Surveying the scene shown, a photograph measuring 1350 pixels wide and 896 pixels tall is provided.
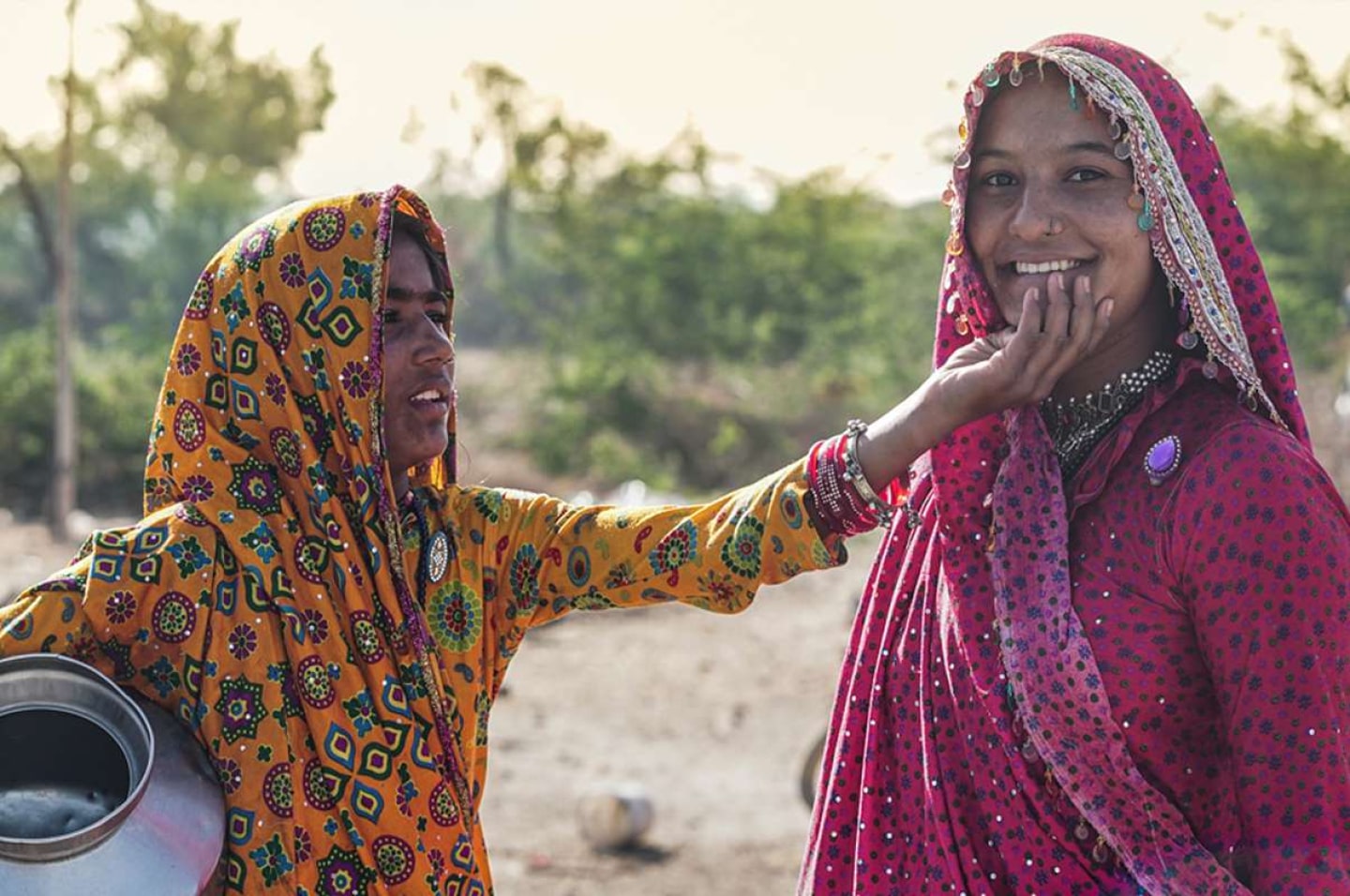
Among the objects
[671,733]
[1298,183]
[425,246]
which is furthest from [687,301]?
[425,246]

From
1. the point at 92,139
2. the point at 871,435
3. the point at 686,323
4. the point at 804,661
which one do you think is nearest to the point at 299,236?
the point at 871,435

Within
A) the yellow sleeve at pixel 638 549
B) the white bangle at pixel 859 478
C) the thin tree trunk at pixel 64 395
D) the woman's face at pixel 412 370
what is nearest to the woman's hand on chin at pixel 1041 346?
the white bangle at pixel 859 478

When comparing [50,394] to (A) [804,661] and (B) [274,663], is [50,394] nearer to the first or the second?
(A) [804,661]

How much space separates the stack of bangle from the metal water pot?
1.00 m

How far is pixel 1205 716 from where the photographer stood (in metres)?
2.12

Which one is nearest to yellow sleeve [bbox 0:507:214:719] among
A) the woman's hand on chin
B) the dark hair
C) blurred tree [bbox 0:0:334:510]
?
the dark hair

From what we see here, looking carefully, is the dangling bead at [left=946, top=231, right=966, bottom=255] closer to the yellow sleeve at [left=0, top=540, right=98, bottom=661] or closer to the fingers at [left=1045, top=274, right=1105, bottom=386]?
the fingers at [left=1045, top=274, right=1105, bottom=386]

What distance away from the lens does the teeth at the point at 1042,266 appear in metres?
2.22

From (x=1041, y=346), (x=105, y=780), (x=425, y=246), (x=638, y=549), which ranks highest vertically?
(x=425, y=246)

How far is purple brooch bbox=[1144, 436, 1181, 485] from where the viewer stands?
2.12 metres

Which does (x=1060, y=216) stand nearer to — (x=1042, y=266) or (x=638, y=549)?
(x=1042, y=266)

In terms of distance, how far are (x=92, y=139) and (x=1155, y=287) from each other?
32.6 metres

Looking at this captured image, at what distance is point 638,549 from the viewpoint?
2.55m

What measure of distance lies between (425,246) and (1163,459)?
51.1 inches
